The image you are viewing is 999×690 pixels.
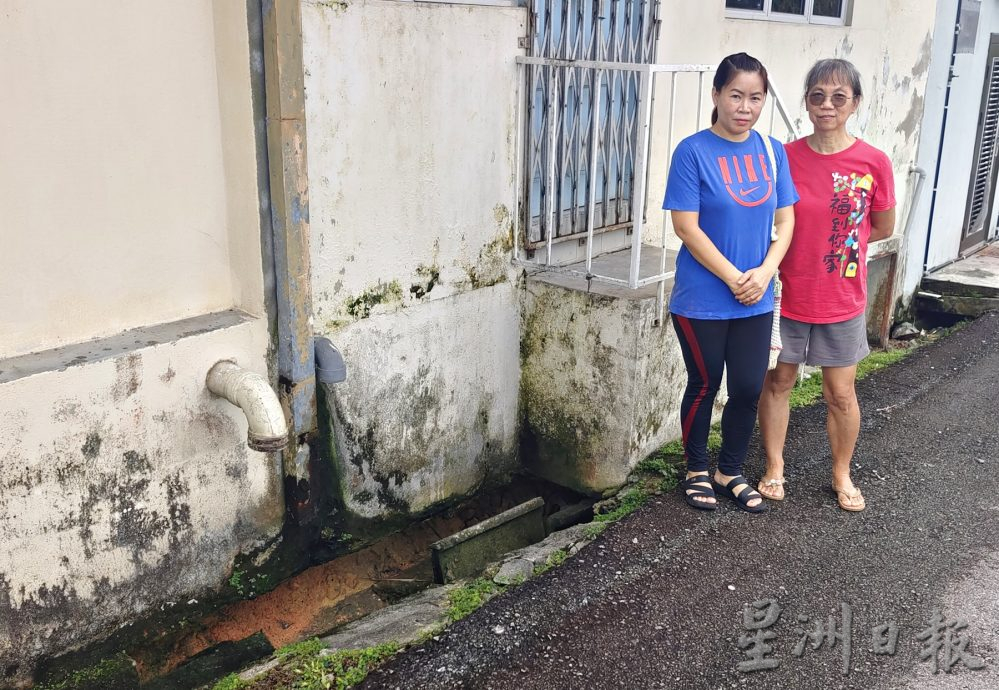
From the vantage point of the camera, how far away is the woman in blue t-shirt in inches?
148

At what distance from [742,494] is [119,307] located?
2.83 metres

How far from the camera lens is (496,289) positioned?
4.89 metres

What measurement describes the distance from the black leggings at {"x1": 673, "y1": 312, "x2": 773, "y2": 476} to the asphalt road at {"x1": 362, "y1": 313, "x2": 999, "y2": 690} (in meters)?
0.40

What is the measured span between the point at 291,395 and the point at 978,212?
8.66 meters

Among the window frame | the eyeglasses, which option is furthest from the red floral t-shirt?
the window frame

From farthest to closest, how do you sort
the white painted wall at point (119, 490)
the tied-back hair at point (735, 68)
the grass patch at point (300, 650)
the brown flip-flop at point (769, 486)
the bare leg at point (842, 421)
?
the brown flip-flop at point (769, 486) < the bare leg at point (842, 421) < the tied-back hair at point (735, 68) < the grass patch at point (300, 650) < the white painted wall at point (119, 490)

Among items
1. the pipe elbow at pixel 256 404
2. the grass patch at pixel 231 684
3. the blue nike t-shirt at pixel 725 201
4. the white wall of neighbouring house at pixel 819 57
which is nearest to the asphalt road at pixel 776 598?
the grass patch at pixel 231 684

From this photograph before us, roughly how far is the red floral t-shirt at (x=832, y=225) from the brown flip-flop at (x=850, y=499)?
0.88 meters

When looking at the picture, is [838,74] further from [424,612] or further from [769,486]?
[424,612]

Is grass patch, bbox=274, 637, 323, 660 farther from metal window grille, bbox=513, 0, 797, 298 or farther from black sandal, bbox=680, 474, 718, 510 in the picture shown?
metal window grille, bbox=513, 0, 797, 298

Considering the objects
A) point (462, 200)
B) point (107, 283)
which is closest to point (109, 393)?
point (107, 283)

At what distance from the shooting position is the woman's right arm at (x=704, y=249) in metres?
3.80

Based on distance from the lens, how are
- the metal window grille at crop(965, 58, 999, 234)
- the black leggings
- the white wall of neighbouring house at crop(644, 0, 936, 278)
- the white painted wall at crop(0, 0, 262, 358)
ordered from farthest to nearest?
1. the metal window grille at crop(965, 58, 999, 234)
2. the white wall of neighbouring house at crop(644, 0, 936, 278)
3. the black leggings
4. the white painted wall at crop(0, 0, 262, 358)

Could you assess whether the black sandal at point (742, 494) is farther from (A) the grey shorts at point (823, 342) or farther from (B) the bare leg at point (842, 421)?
(A) the grey shorts at point (823, 342)
